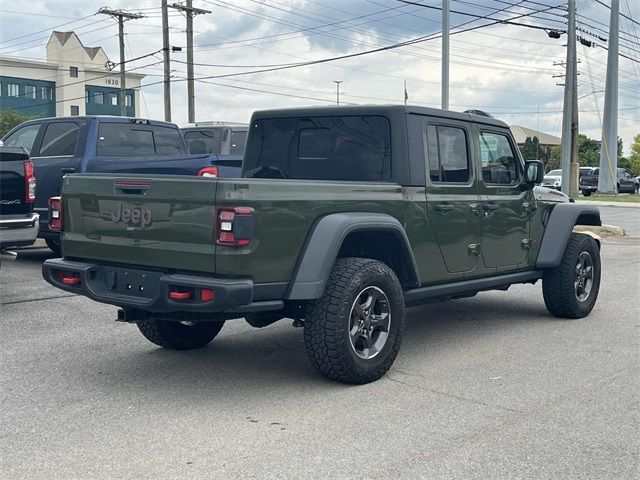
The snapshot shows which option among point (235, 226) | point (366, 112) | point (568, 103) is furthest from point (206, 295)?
point (568, 103)

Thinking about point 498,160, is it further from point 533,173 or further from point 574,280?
point 574,280

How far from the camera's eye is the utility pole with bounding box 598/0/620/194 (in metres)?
39.4

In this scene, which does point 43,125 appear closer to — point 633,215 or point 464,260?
point 464,260

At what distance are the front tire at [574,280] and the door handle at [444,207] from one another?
74.8 inches

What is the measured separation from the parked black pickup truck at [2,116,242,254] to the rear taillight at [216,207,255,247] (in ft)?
18.2

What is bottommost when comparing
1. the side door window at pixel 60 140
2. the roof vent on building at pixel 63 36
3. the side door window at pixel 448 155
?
the side door window at pixel 448 155

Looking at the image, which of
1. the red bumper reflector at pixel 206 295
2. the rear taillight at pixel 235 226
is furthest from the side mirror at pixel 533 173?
the red bumper reflector at pixel 206 295

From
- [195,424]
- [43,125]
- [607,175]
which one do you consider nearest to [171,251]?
[195,424]

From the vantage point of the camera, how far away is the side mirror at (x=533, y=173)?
7250mm

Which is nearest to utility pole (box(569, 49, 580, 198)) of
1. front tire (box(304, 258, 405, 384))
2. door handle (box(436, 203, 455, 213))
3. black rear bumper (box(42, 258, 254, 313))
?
door handle (box(436, 203, 455, 213))

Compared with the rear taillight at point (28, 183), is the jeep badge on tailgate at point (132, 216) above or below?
below

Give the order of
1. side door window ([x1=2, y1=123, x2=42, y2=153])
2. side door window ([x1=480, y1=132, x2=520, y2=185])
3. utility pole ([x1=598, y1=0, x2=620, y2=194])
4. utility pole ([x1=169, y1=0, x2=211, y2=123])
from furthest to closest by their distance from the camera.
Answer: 1. utility pole ([x1=598, y1=0, x2=620, y2=194])
2. utility pole ([x1=169, y1=0, x2=211, y2=123])
3. side door window ([x1=2, y1=123, x2=42, y2=153])
4. side door window ([x1=480, y1=132, x2=520, y2=185])

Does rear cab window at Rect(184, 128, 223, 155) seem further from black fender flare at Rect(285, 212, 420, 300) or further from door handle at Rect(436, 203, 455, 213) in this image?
black fender flare at Rect(285, 212, 420, 300)

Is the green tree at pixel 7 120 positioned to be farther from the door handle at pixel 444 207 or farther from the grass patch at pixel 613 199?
the door handle at pixel 444 207
